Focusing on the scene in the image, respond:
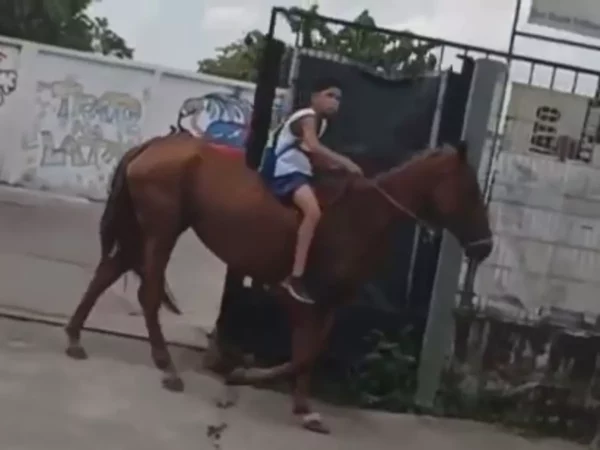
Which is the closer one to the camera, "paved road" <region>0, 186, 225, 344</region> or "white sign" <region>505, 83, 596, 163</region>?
"white sign" <region>505, 83, 596, 163</region>

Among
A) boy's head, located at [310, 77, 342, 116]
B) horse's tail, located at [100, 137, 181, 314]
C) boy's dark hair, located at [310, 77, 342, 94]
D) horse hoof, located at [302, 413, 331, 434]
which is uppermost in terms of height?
boy's dark hair, located at [310, 77, 342, 94]

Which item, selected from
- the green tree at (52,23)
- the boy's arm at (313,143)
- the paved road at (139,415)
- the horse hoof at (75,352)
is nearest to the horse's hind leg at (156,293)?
the paved road at (139,415)

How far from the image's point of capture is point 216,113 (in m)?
23.5

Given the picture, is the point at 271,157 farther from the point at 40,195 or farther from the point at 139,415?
the point at 40,195

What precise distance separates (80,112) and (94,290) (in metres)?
14.3

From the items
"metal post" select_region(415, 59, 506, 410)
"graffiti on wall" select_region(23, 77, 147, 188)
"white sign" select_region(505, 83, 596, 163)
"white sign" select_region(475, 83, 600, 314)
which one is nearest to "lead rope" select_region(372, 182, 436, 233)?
"metal post" select_region(415, 59, 506, 410)

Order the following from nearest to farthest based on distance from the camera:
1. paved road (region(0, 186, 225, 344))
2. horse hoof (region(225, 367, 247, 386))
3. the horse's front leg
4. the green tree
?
the horse's front leg, horse hoof (region(225, 367, 247, 386)), paved road (region(0, 186, 225, 344)), the green tree

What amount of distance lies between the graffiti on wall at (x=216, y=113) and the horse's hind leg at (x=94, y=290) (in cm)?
1402

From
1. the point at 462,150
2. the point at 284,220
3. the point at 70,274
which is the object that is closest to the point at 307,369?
the point at 284,220

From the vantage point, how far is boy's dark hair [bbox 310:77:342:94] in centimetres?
887

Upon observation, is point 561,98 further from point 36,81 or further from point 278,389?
point 36,81

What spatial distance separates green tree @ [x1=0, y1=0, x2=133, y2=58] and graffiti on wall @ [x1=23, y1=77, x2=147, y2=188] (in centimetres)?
1277

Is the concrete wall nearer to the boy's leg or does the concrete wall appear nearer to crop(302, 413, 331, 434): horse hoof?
the boy's leg

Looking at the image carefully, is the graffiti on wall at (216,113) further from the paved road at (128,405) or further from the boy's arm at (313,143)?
the boy's arm at (313,143)
